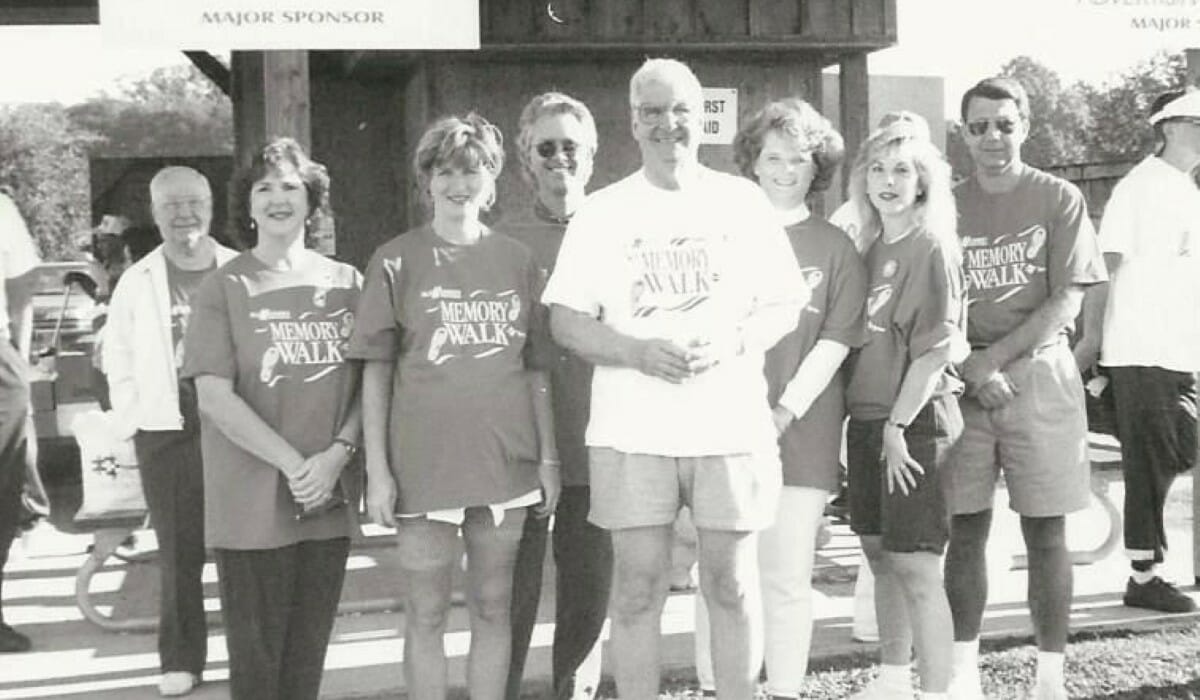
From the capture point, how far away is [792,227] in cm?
432

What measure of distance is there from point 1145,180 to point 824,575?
84.5 inches

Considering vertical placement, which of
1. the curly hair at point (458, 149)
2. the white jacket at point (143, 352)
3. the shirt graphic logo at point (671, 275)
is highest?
the curly hair at point (458, 149)

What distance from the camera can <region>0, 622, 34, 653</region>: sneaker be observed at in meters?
5.59

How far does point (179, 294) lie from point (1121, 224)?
3488 mm

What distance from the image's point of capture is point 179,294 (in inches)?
191

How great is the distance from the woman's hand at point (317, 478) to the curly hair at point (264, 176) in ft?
2.10

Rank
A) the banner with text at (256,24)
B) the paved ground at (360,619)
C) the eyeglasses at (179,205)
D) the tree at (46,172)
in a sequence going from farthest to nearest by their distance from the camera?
the tree at (46,172), the paved ground at (360,619), the eyeglasses at (179,205), the banner with text at (256,24)

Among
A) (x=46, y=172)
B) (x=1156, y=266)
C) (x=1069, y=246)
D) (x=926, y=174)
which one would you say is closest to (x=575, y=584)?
(x=926, y=174)

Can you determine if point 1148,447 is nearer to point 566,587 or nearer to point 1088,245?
point 1088,245

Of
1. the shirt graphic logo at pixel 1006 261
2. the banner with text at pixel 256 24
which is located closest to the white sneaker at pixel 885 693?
the shirt graphic logo at pixel 1006 261

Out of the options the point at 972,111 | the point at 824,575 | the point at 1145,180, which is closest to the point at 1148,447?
the point at 1145,180

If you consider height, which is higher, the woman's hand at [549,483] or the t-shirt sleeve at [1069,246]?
the t-shirt sleeve at [1069,246]

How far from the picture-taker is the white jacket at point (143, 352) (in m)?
4.83

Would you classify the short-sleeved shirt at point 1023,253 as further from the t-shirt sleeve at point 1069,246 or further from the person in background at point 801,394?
the person in background at point 801,394
